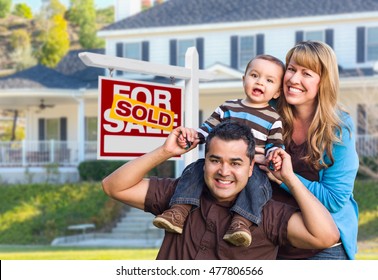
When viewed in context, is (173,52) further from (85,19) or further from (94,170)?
(85,19)

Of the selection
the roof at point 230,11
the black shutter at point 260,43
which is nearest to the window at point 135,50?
the roof at point 230,11

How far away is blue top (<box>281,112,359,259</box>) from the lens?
4.43 metres

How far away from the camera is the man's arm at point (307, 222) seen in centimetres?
399

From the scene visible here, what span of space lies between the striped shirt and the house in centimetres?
2271

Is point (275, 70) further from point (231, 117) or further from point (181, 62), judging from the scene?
point (181, 62)

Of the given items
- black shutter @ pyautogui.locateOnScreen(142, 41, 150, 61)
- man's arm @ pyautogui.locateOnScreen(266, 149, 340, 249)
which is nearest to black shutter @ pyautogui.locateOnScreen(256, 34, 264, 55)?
black shutter @ pyautogui.locateOnScreen(142, 41, 150, 61)

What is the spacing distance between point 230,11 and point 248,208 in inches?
1139

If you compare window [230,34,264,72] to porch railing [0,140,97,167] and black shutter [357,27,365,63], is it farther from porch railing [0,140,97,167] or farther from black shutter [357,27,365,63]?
porch railing [0,140,97,167]

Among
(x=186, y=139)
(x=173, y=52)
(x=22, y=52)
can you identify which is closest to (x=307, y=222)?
(x=186, y=139)

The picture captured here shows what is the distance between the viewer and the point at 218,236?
4094 millimetres

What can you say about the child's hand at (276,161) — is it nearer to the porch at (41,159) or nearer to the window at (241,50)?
the porch at (41,159)

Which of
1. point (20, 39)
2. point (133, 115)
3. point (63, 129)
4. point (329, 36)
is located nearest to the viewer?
point (133, 115)

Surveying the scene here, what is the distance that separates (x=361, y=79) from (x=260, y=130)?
79.5ft

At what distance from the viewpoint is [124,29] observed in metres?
33.1
